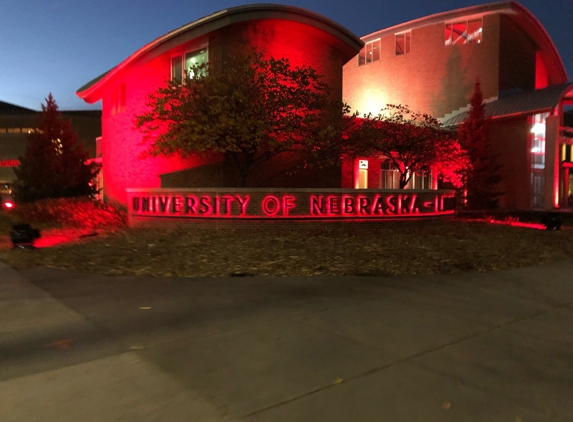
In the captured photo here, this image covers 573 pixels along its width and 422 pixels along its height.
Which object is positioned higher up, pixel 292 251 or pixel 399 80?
pixel 399 80

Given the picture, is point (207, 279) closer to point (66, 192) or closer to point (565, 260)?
point (565, 260)

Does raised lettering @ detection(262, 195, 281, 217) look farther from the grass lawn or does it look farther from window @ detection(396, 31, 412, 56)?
window @ detection(396, 31, 412, 56)

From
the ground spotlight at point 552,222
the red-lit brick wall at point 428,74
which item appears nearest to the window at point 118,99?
the ground spotlight at point 552,222

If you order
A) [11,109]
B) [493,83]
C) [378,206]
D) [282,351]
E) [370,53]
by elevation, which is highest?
[11,109]

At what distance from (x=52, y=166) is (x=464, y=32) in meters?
27.4

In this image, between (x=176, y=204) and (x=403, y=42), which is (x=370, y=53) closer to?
(x=403, y=42)

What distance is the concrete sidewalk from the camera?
13.1 feet

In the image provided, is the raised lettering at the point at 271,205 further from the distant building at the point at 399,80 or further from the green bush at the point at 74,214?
the green bush at the point at 74,214

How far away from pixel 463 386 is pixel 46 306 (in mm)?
5588

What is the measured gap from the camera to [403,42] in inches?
1411

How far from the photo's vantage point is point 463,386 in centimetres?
444

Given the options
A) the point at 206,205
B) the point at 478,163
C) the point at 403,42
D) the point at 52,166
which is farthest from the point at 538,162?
the point at 52,166

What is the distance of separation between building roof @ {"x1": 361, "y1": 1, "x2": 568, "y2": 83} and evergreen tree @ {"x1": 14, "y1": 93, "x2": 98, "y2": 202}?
23.5 metres

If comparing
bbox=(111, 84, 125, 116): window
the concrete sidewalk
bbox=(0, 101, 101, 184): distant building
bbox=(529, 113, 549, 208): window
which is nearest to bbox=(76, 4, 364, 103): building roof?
bbox=(111, 84, 125, 116): window
